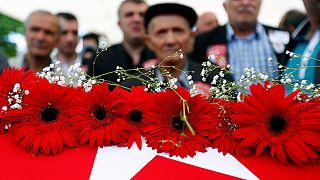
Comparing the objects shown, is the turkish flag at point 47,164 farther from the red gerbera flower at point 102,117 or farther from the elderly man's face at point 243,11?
the elderly man's face at point 243,11

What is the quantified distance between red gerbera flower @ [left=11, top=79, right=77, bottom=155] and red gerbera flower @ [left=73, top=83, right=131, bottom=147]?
0.04 m

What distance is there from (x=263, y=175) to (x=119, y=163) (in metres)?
0.41

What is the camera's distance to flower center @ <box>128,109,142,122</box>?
4.67 feet

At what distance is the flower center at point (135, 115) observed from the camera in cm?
142

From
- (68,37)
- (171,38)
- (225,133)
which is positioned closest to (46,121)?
(225,133)

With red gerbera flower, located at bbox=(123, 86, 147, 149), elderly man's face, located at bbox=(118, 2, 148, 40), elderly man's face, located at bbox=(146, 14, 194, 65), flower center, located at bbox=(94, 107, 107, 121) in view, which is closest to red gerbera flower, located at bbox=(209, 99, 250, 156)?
red gerbera flower, located at bbox=(123, 86, 147, 149)

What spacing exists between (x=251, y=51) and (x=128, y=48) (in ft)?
3.42

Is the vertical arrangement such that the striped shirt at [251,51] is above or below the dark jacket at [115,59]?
above

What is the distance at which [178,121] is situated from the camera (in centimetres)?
138

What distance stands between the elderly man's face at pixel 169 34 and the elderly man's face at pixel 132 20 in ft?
3.30

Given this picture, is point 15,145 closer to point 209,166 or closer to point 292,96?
point 209,166

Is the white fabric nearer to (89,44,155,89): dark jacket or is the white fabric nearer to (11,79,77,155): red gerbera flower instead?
(11,79,77,155): red gerbera flower

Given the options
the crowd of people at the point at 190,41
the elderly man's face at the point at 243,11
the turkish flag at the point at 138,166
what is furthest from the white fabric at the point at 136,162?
the elderly man's face at the point at 243,11

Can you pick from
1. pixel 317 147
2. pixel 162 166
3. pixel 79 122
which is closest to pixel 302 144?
pixel 317 147
